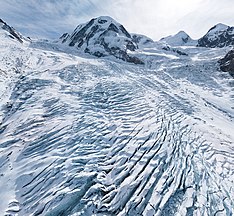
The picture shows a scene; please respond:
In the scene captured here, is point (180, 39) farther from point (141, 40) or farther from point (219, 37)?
point (219, 37)

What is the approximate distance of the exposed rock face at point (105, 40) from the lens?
4291 centimetres

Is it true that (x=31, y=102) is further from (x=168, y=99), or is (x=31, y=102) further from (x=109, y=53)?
(x=109, y=53)

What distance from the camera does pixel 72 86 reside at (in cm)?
1426

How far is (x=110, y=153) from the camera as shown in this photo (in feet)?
24.1

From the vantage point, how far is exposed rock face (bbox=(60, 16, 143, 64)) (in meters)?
42.9

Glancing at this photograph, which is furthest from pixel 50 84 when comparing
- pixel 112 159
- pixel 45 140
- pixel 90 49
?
pixel 90 49

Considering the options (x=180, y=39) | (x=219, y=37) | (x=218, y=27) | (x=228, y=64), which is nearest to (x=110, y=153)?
(x=228, y=64)

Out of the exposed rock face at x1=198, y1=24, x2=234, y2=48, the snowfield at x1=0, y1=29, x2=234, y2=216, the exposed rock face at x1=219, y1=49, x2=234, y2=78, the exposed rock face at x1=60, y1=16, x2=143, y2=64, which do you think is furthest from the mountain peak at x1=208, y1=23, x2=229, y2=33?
the snowfield at x1=0, y1=29, x2=234, y2=216

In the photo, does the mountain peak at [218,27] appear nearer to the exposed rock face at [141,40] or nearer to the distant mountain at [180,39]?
the distant mountain at [180,39]

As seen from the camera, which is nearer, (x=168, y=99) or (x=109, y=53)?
(x=168, y=99)

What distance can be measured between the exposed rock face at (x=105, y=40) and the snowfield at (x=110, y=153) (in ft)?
94.8

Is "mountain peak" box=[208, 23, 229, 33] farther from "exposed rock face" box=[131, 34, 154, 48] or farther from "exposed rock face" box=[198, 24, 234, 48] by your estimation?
"exposed rock face" box=[131, 34, 154, 48]

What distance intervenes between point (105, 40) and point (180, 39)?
5652 cm

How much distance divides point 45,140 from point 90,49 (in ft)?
132
